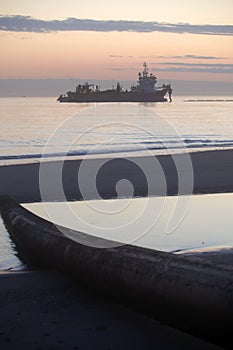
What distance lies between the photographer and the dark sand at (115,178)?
46.0 feet

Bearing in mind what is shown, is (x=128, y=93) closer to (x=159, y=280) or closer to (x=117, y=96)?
(x=117, y=96)

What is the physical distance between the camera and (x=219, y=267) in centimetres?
498

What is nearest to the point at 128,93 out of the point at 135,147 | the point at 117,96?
the point at 117,96

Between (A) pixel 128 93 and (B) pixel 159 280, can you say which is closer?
(B) pixel 159 280

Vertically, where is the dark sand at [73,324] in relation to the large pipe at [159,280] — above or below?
below

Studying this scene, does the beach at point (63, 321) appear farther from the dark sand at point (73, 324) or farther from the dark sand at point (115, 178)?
the dark sand at point (115, 178)

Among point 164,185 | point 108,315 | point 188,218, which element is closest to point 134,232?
point 188,218

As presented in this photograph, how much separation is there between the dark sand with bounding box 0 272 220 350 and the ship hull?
427 feet

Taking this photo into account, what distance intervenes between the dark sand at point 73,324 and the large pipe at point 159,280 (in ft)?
0.38

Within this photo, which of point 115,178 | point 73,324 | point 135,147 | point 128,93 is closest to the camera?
point 73,324

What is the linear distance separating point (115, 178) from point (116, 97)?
130 meters

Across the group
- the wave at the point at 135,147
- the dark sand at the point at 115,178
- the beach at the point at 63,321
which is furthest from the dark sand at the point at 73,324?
the wave at the point at 135,147

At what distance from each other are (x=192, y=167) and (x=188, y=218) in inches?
345

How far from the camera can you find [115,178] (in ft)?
54.2
